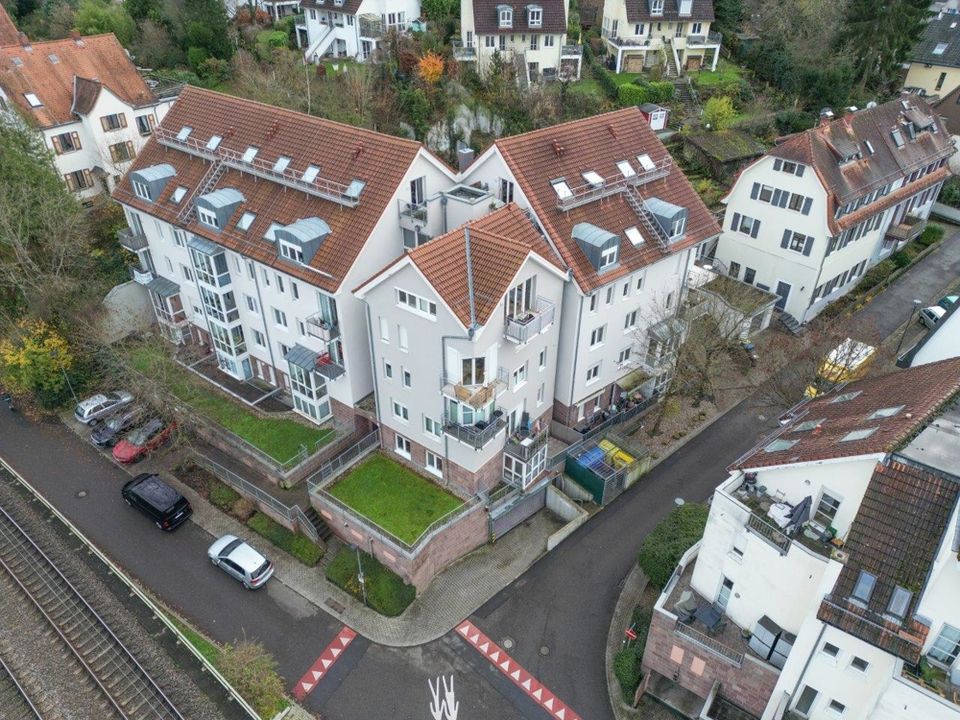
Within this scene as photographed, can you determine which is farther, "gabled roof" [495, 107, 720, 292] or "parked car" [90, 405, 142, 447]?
"parked car" [90, 405, 142, 447]

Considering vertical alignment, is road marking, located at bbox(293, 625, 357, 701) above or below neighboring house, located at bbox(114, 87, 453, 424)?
below

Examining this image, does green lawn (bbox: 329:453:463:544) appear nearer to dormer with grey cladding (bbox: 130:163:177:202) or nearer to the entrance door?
dormer with grey cladding (bbox: 130:163:177:202)

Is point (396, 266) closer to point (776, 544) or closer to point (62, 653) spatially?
point (776, 544)

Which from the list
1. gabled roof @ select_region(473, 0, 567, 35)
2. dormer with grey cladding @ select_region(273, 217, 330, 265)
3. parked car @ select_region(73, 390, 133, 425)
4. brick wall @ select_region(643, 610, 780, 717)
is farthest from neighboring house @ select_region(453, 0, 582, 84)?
brick wall @ select_region(643, 610, 780, 717)

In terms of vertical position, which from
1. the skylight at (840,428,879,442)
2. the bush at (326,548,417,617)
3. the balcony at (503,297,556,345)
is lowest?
the bush at (326,548,417,617)

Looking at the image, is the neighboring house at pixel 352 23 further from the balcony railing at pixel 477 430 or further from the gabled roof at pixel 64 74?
the balcony railing at pixel 477 430

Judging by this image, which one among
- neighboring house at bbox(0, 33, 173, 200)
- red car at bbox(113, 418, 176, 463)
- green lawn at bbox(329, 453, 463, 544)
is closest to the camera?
green lawn at bbox(329, 453, 463, 544)

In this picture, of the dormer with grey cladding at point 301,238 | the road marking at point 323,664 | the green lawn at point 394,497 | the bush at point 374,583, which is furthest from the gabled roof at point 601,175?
the road marking at point 323,664

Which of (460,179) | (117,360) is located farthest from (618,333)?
(117,360)
